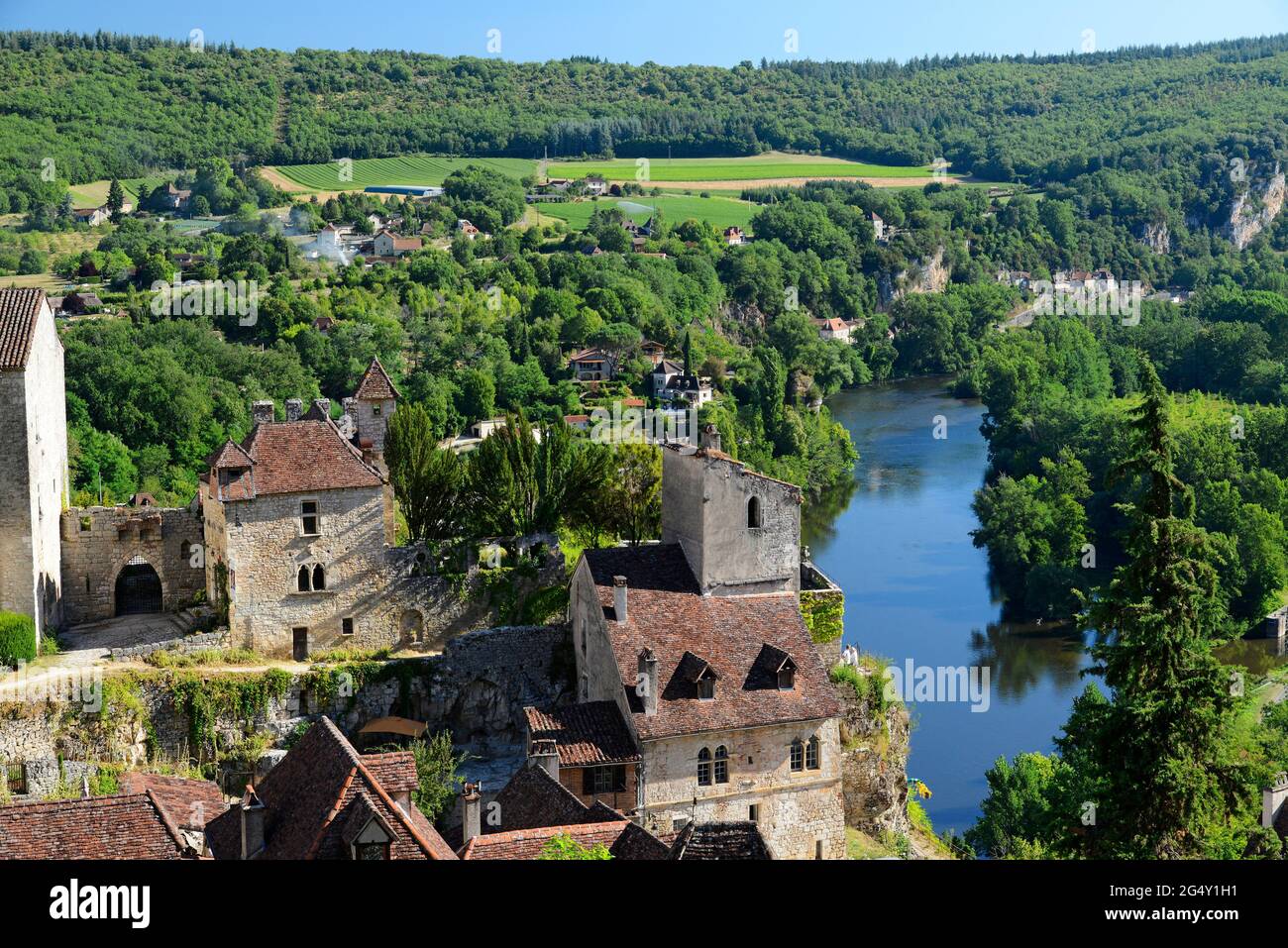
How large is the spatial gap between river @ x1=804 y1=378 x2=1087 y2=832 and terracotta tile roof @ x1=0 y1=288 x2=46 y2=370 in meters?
24.1

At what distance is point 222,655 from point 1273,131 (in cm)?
16326

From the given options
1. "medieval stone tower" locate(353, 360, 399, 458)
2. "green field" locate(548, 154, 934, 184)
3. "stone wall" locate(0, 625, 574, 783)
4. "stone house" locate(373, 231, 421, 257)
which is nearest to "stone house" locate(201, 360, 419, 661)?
"stone wall" locate(0, 625, 574, 783)

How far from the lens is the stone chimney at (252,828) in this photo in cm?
2164

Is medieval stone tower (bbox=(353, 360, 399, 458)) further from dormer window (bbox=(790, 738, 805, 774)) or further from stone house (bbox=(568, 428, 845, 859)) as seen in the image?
dormer window (bbox=(790, 738, 805, 774))

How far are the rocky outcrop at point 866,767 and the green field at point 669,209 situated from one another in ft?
365

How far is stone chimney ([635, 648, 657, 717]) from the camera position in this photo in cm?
2938

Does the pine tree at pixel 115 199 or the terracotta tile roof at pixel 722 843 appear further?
the pine tree at pixel 115 199

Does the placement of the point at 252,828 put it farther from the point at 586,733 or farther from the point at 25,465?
the point at 25,465

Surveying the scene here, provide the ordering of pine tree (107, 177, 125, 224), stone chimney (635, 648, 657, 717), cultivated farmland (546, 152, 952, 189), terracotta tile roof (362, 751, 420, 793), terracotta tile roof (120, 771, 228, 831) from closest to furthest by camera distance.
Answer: terracotta tile roof (362, 751, 420, 793), terracotta tile roof (120, 771, 228, 831), stone chimney (635, 648, 657, 717), pine tree (107, 177, 125, 224), cultivated farmland (546, 152, 952, 189)

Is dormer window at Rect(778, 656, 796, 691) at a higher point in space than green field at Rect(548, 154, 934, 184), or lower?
lower

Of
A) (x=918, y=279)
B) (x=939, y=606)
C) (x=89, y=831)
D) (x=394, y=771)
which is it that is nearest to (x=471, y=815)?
(x=394, y=771)

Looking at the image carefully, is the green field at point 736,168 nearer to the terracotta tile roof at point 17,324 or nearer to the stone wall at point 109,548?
the stone wall at point 109,548

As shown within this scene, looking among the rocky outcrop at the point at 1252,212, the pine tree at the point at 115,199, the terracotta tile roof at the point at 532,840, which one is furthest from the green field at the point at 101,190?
the terracotta tile roof at the point at 532,840
